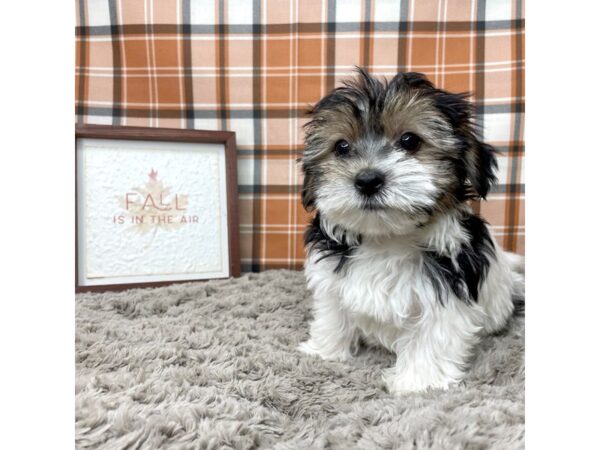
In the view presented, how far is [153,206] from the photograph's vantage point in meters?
2.22

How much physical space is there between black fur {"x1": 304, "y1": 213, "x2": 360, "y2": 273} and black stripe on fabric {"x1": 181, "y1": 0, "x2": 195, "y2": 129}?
1142mm

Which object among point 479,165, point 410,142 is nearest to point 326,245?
point 410,142

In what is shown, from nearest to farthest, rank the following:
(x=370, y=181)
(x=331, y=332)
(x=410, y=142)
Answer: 1. (x=370, y=181)
2. (x=410, y=142)
3. (x=331, y=332)

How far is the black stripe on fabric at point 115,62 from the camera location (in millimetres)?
2271

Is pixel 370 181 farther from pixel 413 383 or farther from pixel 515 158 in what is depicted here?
pixel 515 158

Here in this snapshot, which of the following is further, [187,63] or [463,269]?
[187,63]

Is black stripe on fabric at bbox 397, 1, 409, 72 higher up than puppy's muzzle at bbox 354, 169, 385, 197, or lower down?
higher up

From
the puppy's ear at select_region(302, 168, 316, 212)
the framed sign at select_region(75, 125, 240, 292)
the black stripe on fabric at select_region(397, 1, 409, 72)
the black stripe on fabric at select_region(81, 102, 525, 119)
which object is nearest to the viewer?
the puppy's ear at select_region(302, 168, 316, 212)

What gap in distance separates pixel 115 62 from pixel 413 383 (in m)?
2.13

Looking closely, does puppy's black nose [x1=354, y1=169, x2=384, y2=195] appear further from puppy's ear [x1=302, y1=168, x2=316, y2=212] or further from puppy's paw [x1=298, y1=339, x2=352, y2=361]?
puppy's paw [x1=298, y1=339, x2=352, y2=361]

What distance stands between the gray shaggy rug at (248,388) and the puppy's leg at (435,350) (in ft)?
0.21

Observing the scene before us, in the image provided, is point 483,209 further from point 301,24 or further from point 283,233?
point 301,24

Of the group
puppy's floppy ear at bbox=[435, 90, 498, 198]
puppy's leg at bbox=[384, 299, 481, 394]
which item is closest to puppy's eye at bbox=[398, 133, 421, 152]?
puppy's floppy ear at bbox=[435, 90, 498, 198]

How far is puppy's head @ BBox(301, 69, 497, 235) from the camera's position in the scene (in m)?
1.20
